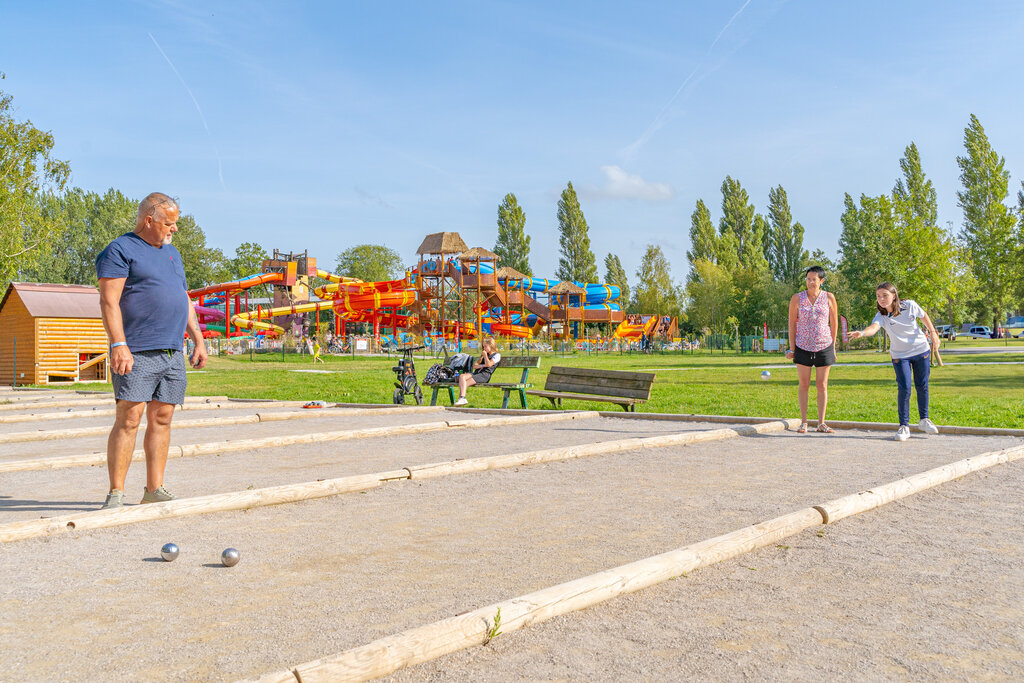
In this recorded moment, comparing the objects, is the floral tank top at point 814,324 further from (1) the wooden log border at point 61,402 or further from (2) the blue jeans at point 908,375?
(1) the wooden log border at point 61,402

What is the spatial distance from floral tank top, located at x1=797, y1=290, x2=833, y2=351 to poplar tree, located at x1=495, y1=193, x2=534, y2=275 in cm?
7071

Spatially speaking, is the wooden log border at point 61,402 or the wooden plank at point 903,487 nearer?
the wooden plank at point 903,487

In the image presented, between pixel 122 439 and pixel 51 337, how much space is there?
2365cm

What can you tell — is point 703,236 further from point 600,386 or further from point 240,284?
point 600,386

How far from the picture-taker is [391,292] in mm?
57344

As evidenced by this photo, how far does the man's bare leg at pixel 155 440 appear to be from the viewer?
5.34 meters

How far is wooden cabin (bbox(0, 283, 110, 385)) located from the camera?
2555 cm

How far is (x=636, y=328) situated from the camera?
241 ft

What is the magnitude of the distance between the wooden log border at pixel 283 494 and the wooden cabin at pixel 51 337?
22122 mm

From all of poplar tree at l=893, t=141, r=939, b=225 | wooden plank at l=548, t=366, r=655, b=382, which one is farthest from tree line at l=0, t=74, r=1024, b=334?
wooden plank at l=548, t=366, r=655, b=382

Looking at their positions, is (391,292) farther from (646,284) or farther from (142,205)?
(142,205)

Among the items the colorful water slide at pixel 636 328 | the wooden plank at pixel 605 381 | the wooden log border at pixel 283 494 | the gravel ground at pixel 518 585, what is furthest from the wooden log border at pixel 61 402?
the colorful water slide at pixel 636 328

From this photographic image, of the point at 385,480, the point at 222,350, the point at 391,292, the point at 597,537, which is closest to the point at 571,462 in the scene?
the point at 385,480

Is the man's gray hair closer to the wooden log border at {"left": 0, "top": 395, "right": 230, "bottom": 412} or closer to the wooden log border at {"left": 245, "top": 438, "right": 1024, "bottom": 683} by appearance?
the wooden log border at {"left": 245, "top": 438, "right": 1024, "bottom": 683}
